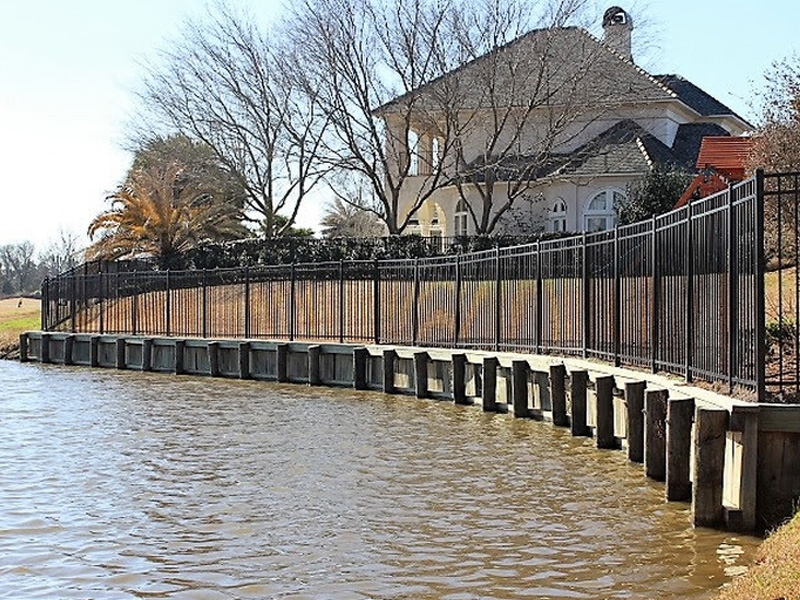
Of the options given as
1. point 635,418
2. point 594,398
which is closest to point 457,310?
point 594,398

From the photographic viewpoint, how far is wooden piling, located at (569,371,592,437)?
17484 mm

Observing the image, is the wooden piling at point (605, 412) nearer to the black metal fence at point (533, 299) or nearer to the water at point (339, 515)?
the water at point (339, 515)

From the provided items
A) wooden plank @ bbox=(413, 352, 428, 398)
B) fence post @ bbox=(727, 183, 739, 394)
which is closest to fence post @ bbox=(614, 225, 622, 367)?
fence post @ bbox=(727, 183, 739, 394)

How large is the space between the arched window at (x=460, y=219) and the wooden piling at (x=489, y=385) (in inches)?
1084

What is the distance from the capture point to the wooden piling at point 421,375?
24.4 meters

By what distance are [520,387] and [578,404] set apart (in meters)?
2.76

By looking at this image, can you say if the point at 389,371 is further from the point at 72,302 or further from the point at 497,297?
the point at 72,302

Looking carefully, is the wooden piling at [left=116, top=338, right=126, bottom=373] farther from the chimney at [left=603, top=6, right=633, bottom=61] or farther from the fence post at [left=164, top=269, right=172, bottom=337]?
the chimney at [left=603, top=6, right=633, bottom=61]

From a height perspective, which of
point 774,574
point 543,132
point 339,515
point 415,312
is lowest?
point 339,515

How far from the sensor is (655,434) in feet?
43.8

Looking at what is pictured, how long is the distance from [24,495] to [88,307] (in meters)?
29.3

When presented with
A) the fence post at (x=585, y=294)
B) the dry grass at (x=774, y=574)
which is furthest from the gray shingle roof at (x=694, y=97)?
the dry grass at (x=774, y=574)

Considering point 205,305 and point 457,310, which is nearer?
point 457,310

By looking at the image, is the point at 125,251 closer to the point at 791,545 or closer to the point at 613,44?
the point at 613,44
